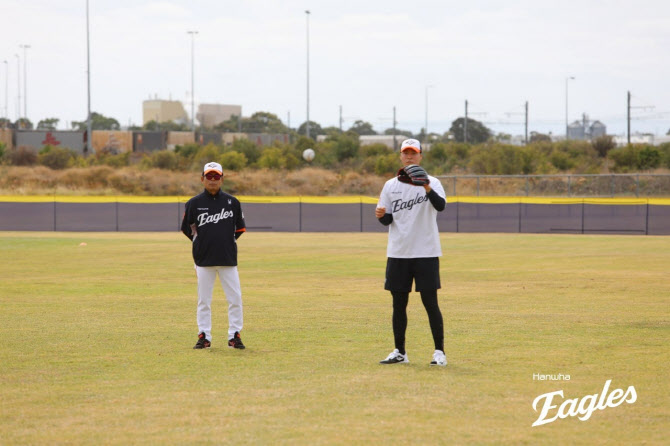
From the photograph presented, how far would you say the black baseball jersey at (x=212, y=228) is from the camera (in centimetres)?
965

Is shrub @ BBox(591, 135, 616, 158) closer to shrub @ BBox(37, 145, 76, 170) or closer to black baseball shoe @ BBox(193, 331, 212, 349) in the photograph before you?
shrub @ BBox(37, 145, 76, 170)

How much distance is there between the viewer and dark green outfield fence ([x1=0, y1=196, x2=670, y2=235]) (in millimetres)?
41406

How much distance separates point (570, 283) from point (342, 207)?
26.3 meters

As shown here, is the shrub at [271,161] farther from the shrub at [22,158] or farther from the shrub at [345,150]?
the shrub at [22,158]

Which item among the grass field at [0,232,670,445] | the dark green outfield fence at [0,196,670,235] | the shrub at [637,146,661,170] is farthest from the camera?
the shrub at [637,146,661,170]

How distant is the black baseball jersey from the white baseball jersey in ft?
6.25

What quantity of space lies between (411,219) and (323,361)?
1662 mm

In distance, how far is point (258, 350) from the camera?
9.65 meters

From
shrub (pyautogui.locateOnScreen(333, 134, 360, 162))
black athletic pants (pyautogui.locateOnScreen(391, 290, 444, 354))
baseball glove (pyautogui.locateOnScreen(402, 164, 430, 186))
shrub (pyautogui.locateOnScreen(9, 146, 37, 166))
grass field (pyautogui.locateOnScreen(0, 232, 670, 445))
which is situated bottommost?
grass field (pyautogui.locateOnScreen(0, 232, 670, 445))

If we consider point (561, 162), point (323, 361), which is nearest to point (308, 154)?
point (561, 162)

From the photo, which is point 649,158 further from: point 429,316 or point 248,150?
point 429,316

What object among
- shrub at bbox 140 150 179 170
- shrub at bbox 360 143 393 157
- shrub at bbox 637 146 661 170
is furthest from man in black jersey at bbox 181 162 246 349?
shrub at bbox 360 143 393 157

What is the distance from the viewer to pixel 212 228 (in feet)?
31.8

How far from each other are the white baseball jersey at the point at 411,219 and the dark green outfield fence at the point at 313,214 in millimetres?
33251
